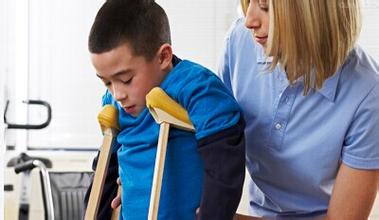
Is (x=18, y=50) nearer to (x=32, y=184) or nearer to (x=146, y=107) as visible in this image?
(x=32, y=184)

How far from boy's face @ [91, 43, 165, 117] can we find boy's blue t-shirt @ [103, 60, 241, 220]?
0.07 ft

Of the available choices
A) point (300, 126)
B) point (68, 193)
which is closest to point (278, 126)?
point (300, 126)

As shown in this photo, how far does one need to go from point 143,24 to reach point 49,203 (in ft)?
4.24

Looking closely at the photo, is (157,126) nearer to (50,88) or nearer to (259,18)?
(259,18)

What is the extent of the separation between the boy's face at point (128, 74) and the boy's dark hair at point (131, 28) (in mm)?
11

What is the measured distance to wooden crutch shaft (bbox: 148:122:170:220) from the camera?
0.95m

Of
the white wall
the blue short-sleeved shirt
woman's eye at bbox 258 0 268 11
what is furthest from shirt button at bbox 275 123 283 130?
the white wall

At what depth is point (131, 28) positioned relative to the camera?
3.27ft

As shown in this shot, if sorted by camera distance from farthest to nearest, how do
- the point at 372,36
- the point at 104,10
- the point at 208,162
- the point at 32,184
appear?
the point at 32,184 < the point at 372,36 < the point at 104,10 < the point at 208,162

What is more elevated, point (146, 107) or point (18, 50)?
point (146, 107)

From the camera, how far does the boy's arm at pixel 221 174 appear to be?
35.8 inches

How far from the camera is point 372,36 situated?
1931 millimetres

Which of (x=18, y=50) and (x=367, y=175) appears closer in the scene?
(x=367, y=175)

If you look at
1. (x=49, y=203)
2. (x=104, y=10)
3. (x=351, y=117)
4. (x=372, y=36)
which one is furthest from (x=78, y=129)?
(x=351, y=117)
